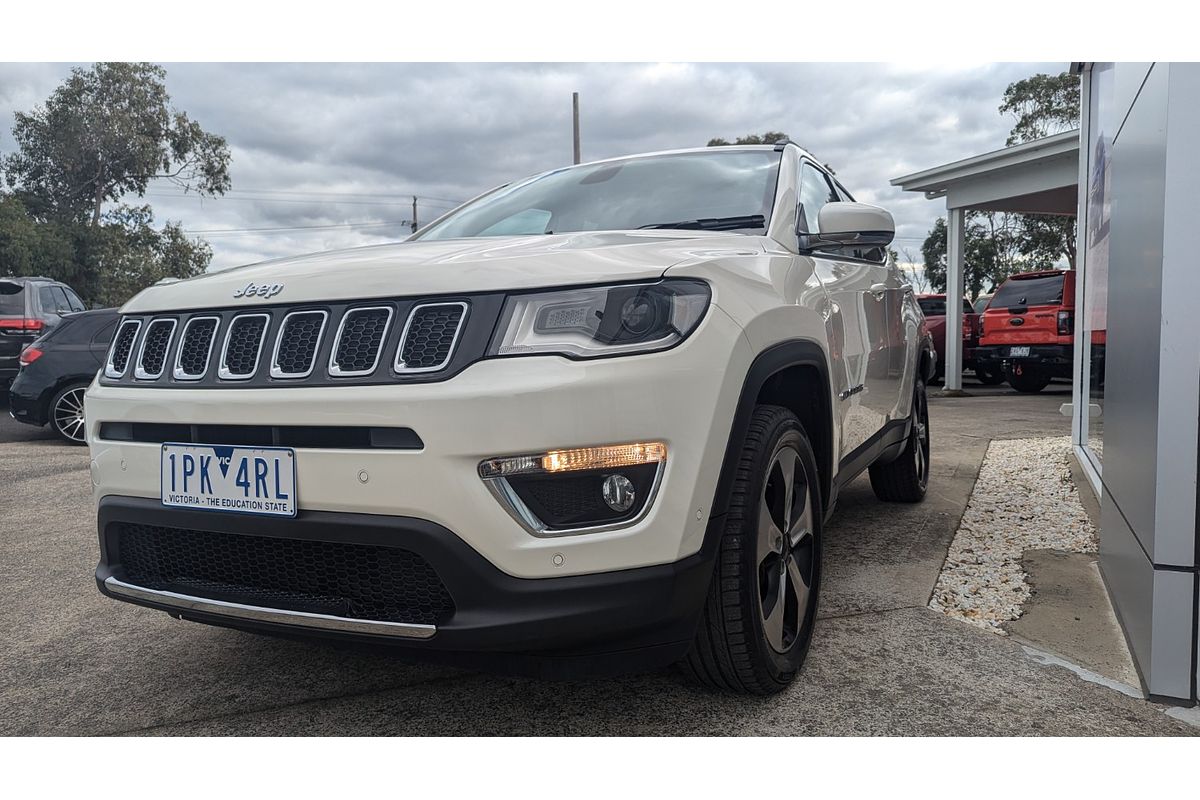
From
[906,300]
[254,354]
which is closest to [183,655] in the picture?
[254,354]

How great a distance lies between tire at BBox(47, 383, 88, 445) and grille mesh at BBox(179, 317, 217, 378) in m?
7.19

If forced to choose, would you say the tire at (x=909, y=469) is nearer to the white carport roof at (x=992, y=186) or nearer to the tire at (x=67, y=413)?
the tire at (x=67, y=413)

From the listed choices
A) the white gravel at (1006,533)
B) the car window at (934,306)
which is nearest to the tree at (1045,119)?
the car window at (934,306)

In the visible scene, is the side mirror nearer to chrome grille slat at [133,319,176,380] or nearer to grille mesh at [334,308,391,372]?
grille mesh at [334,308,391,372]

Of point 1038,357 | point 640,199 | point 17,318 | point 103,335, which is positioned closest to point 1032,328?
point 1038,357

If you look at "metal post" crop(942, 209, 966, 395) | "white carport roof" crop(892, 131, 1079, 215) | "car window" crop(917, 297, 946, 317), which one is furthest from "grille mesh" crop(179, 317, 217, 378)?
"car window" crop(917, 297, 946, 317)

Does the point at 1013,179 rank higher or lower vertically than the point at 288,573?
higher

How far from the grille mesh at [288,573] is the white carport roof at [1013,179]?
11.7m

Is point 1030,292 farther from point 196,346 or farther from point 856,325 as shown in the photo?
point 196,346

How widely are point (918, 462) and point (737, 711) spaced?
3.13 m

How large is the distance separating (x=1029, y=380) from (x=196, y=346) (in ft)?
45.3

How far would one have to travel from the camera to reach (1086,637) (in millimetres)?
2965

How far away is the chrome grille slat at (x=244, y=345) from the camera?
207cm

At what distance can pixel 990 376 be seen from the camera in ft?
50.7
